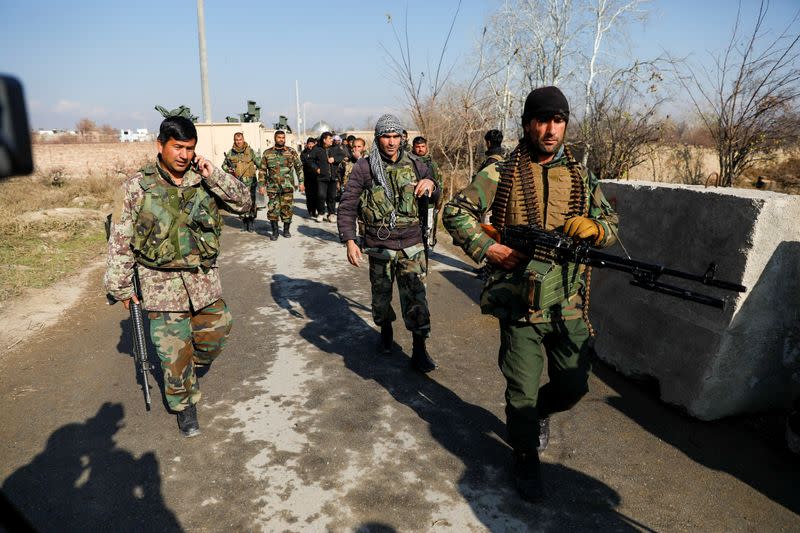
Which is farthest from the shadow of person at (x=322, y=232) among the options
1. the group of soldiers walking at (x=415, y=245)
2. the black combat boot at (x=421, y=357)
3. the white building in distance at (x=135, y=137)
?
the white building in distance at (x=135, y=137)

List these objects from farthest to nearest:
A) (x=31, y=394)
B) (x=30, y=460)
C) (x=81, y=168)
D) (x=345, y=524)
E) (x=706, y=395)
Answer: (x=81, y=168), (x=31, y=394), (x=706, y=395), (x=30, y=460), (x=345, y=524)

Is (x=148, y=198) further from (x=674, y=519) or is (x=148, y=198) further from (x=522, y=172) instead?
(x=674, y=519)

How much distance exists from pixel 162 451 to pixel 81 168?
19.6 meters

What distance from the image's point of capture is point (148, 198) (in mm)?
3160

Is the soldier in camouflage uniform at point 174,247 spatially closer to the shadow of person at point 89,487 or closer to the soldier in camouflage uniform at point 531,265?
the shadow of person at point 89,487

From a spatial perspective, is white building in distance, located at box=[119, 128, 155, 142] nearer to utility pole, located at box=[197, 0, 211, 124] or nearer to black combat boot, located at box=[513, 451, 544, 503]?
utility pole, located at box=[197, 0, 211, 124]

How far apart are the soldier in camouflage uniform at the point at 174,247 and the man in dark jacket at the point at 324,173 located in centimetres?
766

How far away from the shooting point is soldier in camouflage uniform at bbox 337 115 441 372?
13.7 feet

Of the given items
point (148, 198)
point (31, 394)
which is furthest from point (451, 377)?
point (31, 394)

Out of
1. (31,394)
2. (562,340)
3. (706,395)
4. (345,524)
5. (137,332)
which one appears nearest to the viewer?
(345,524)

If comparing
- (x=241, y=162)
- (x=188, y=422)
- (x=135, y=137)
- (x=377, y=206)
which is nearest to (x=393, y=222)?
(x=377, y=206)

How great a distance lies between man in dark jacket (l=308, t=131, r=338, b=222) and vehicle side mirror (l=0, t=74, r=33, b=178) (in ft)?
34.5

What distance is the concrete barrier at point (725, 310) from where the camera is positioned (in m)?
3.15

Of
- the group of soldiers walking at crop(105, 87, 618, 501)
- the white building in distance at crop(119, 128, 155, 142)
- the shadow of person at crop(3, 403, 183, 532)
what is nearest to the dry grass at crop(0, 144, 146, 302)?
the group of soldiers walking at crop(105, 87, 618, 501)
